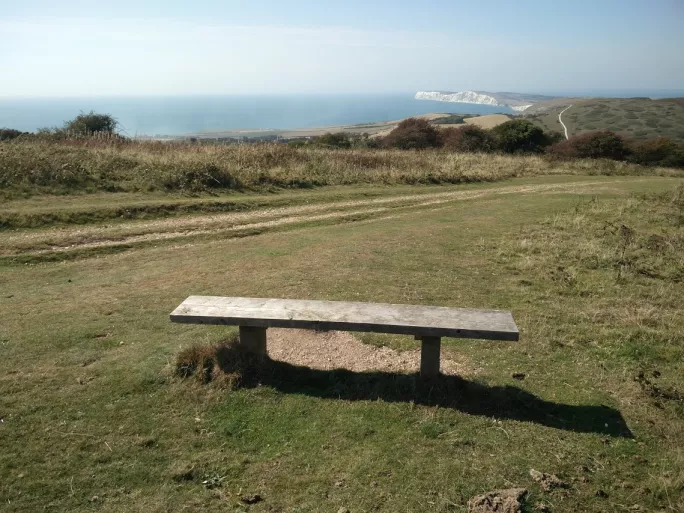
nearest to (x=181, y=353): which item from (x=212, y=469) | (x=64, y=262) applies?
(x=212, y=469)

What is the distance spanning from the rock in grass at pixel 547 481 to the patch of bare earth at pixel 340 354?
5.50 feet

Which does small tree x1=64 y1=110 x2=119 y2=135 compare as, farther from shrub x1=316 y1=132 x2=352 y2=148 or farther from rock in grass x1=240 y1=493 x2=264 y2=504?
rock in grass x1=240 y1=493 x2=264 y2=504

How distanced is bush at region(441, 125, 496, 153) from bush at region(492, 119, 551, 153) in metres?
0.76

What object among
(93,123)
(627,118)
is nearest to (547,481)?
(93,123)

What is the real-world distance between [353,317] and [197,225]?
925 cm

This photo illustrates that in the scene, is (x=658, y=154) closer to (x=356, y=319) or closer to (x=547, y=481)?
(x=356, y=319)

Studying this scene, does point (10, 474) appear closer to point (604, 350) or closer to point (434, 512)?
point (434, 512)

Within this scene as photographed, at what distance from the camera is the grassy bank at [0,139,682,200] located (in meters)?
15.8

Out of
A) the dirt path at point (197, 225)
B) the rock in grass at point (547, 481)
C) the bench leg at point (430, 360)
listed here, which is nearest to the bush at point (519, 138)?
the dirt path at point (197, 225)

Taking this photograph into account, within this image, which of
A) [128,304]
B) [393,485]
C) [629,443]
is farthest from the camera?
[128,304]

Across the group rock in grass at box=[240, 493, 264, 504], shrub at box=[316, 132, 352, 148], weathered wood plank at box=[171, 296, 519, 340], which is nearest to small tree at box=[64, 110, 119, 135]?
shrub at box=[316, 132, 352, 148]

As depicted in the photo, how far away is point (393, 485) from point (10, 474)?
8.88ft

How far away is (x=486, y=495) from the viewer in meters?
3.53

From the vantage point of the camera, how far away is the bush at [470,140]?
36603mm
